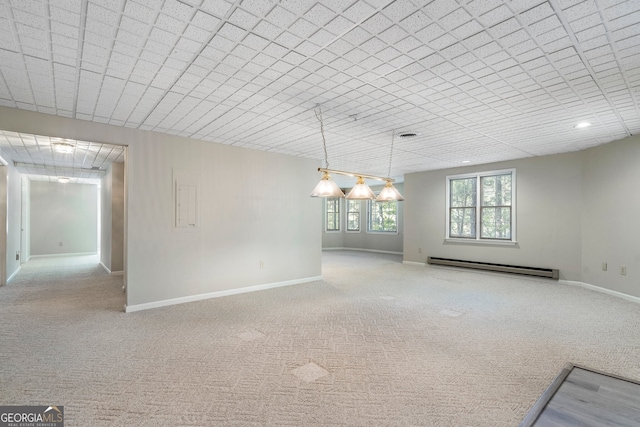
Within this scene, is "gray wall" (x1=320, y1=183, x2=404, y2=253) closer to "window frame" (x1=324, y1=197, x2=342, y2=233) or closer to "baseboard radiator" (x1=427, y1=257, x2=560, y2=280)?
"window frame" (x1=324, y1=197, x2=342, y2=233)

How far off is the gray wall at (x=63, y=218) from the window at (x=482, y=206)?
1202 centimetres

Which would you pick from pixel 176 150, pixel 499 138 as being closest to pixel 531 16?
Answer: pixel 499 138

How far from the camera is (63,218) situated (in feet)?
35.8

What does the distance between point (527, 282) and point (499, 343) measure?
12.6ft

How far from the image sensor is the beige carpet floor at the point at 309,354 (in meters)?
2.21

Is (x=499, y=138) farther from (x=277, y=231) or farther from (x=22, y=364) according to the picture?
(x=22, y=364)

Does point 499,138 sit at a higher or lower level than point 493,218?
higher

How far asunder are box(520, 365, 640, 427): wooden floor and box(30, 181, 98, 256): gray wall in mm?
13449

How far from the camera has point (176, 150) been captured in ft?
16.3

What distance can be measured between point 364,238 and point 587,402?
10561 mm

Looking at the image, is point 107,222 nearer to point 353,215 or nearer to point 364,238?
point 353,215

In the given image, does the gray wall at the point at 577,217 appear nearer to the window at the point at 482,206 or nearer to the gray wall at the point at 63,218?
the window at the point at 482,206

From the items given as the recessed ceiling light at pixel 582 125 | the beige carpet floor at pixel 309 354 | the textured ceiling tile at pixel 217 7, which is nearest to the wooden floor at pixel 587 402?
the beige carpet floor at pixel 309 354

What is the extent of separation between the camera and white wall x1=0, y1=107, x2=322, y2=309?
453 cm
